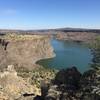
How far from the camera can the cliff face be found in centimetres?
14050

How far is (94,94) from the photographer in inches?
1225

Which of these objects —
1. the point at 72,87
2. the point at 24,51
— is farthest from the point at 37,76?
the point at 72,87

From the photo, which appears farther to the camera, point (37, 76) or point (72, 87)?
point (37, 76)

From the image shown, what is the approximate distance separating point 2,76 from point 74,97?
1310 inches

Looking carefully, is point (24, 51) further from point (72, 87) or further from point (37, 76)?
point (72, 87)

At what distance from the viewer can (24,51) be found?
160 meters

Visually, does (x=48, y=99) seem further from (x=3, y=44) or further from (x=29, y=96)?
(x=3, y=44)

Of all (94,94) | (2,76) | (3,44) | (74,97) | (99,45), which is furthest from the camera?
(3,44)

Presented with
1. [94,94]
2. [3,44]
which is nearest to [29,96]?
[94,94]

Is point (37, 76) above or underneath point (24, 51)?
underneath

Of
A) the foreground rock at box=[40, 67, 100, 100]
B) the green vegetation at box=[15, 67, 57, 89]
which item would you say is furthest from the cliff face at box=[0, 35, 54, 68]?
the foreground rock at box=[40, 67, 100, 100]

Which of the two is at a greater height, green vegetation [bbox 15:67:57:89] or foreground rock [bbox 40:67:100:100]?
foreground rock [bbox 40:67:100:100]

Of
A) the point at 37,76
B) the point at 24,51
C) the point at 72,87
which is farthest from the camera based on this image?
the point at 24,51

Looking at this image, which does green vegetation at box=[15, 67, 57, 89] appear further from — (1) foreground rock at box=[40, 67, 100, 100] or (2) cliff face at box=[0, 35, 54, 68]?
(1) foreground rock at box=[40, 67, 100, 100]
